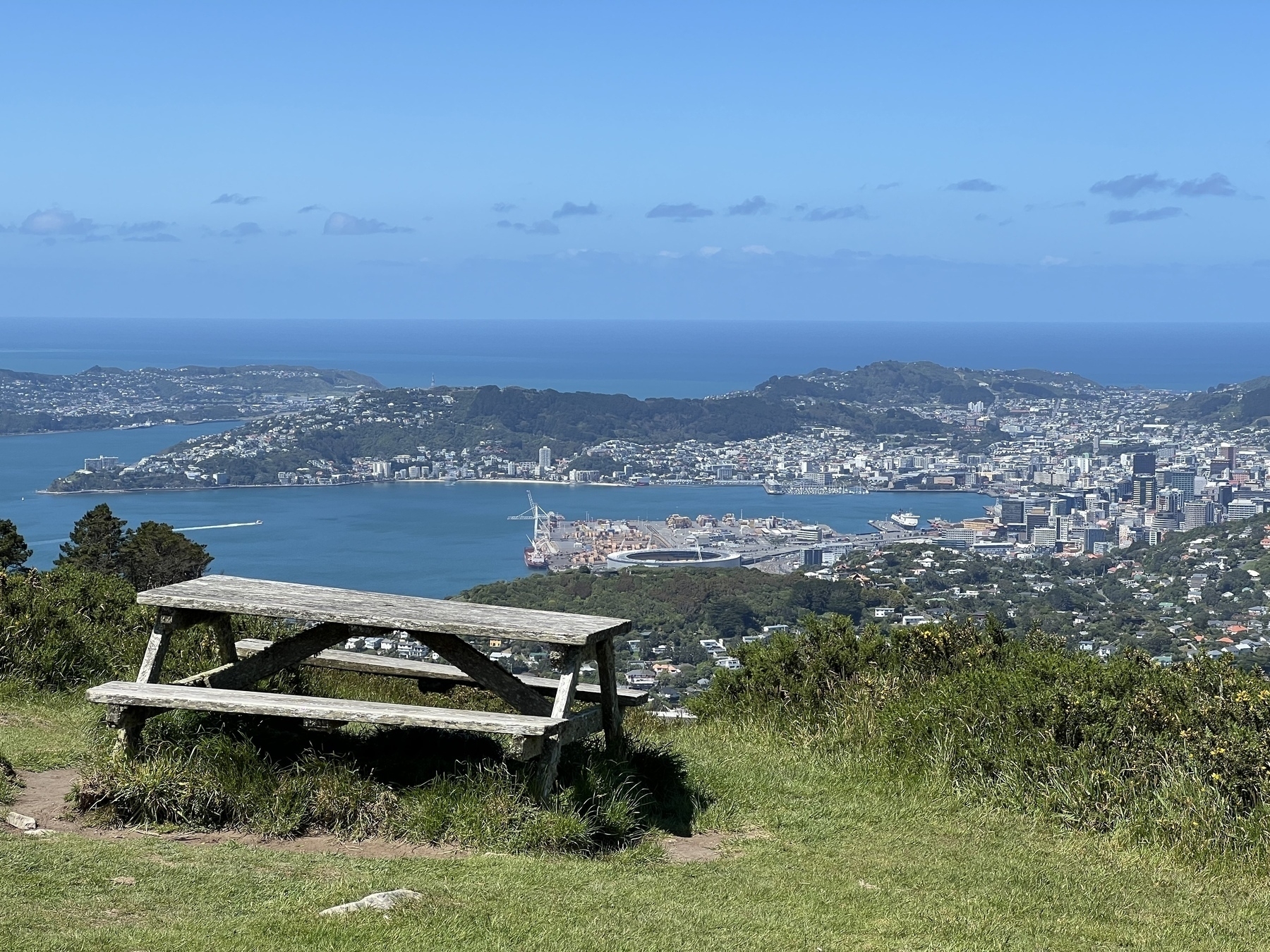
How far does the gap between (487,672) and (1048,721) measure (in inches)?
102

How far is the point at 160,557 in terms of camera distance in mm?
16391

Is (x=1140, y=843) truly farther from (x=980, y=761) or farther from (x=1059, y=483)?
(x=1059, y=483)

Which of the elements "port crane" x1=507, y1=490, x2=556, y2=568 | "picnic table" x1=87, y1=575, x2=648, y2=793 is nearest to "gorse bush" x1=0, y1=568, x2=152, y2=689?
"picnic table" x1=87, y1=575, x2=648, y2=793

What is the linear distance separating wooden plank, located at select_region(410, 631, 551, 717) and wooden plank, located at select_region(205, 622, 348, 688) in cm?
62

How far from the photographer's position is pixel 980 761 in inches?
249

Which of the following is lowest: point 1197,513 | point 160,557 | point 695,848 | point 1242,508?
point 1197,513

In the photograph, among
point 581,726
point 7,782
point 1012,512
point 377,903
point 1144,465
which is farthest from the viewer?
point 1144,465

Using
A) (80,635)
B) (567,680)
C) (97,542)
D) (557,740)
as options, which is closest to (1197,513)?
(97,542)

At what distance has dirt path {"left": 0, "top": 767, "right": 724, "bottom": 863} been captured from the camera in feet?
16.6

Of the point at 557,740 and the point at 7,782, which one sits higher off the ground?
the point at 557,740

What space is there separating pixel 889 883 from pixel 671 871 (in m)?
0.79

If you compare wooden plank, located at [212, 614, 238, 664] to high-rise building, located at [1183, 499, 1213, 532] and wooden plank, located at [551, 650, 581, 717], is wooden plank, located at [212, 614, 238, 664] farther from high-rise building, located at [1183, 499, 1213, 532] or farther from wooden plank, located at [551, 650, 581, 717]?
high-rise building, located at [1183, 499, 1213, 532]

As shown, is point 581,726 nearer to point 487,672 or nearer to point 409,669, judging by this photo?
point 487,672

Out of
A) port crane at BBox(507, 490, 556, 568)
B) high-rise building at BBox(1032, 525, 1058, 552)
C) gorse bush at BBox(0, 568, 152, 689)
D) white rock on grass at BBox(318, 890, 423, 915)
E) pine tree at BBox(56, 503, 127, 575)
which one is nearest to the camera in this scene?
white rock on grass at BBox(318, 890, 423, 915)
